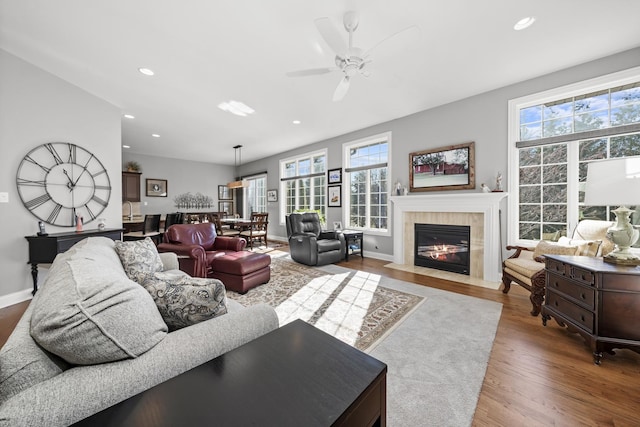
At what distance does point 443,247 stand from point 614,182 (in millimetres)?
2505

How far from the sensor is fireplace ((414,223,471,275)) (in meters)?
3.97

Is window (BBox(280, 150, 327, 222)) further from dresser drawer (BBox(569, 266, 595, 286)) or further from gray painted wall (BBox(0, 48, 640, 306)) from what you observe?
dresser drawer (BBox(569, 266, 595, 286))

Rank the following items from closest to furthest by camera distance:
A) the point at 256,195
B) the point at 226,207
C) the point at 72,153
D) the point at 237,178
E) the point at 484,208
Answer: the point at 72,153 < the point at 484,208 < the point at 256,195 < the point at 226,207 < the point at 237,178

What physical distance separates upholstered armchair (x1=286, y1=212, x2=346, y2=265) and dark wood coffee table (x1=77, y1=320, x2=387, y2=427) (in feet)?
11.7

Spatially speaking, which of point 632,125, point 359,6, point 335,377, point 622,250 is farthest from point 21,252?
point 632,125

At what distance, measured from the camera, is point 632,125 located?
2721 mm

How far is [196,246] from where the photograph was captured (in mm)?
3191

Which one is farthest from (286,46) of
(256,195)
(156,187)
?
(156,187)

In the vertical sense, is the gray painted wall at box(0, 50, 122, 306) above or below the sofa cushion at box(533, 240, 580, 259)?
above

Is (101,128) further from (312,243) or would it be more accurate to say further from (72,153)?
(312,243)

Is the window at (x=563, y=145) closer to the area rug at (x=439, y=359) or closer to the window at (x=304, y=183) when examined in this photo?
the area rug at (x=439, y=359)

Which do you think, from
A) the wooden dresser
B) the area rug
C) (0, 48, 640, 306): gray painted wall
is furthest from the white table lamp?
(0, 48, 640, 306): gray painted wall

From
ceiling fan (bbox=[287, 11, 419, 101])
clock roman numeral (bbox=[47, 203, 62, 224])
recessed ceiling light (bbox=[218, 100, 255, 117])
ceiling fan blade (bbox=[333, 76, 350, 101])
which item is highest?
recessed ceiling light (bbox=[218, 100, 255, 117])

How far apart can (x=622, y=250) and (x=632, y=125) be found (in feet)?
5.77
